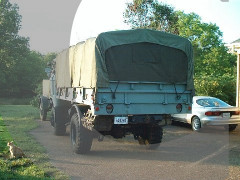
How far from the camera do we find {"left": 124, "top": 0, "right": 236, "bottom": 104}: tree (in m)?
20.2

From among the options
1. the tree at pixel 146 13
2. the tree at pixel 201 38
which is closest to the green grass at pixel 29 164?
the tree at pixel 201 38

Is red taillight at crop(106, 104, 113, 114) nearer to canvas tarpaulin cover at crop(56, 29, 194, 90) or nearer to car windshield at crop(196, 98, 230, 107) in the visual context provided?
canvas tarpaulin cover at crop(56, 29, 194, 90)

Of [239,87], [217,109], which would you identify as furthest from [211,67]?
[217,109]

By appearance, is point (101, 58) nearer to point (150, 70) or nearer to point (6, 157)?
point (150, 70)

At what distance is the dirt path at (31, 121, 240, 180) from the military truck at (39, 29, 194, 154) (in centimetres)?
55

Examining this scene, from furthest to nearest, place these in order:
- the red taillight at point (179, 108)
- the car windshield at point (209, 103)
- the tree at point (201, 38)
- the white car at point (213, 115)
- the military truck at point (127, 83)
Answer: the tree at point (201, 38) < the car windshield at point (209, 103) < the white car at point (213, 115) < the red taillight at point (179, 108) < the military truck at point (127, 83)

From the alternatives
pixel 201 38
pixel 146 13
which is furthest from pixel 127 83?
pixel 201 38

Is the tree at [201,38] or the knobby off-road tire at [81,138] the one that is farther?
the tree at [201,38]

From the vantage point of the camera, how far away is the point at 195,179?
593 centimetres

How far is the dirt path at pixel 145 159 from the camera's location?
20.6 feet

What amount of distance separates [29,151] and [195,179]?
416 centimetres

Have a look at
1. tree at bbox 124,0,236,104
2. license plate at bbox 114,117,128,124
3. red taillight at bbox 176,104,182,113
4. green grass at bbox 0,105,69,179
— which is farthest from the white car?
tree at bbox 124,0,236,104

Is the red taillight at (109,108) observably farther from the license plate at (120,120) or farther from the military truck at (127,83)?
the license plate at (120,120)

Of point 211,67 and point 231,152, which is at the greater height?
point 211,67
